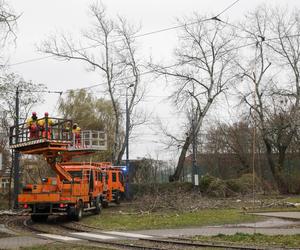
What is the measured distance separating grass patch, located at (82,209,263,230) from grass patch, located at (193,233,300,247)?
15.3 ft

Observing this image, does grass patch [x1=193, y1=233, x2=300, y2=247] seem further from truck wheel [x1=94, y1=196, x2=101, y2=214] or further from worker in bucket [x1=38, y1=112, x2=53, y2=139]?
truck wheel [x1=94, y1=196, x2=101, y2=214]

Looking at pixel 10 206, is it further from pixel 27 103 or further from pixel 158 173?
pixel 158 173

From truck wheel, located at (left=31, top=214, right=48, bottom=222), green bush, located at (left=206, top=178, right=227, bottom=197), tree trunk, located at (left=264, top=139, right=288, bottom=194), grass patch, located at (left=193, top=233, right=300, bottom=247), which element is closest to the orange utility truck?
truck wheel, located at (left=31, top=214, right=48, bottom=222)

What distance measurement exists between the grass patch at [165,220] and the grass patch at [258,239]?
4657mm

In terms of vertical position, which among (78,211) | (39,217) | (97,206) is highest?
(97,206)

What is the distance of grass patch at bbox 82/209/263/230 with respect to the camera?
21423 mm

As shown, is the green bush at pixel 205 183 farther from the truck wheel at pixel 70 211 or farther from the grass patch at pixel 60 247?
the grass patch at pixel 60 247

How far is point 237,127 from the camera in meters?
59.7

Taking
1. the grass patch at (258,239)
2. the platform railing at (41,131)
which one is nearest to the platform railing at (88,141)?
the platform railing at (41,131)

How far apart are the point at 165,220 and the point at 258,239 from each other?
8113 mm

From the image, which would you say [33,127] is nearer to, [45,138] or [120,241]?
[45,138]

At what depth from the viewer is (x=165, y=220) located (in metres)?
23.2

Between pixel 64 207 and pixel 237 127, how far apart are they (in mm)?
38487

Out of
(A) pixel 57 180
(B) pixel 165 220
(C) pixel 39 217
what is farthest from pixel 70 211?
(B) pixel 165 220
